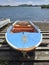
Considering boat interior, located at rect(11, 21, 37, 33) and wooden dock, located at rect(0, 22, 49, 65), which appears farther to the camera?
boat interior, located at rect(11, 21, 37, 33)

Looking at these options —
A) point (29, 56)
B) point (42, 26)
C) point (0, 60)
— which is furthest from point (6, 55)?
point (42, 26)

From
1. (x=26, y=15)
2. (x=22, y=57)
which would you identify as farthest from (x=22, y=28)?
(x=26, y=15)

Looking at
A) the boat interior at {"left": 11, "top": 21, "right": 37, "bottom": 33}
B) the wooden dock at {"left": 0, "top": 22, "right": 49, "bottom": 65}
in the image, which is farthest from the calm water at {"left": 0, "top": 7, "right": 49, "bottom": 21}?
the wooden dock at {"left": 0, "top": 22, "right": 49, "bottom": 65}

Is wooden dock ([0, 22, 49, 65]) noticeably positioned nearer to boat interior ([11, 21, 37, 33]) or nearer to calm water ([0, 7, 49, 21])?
boat interior ([11, 21, 37, 33])

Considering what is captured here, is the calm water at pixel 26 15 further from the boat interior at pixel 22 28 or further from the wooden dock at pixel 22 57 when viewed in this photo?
the wooden dock at pixel 22 57

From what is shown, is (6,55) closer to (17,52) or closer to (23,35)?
(17,52)

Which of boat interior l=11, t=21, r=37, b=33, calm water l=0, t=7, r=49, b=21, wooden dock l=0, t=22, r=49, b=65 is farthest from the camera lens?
calm water l=0, t=7, r=49, b=21

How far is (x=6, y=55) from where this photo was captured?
A: 27.1 ft

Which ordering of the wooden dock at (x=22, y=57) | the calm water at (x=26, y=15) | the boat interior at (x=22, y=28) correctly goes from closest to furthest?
the wooden dock at (x=22, y=57) → the boat interior at (x=22, y=28) → the calm water at (x=26, y=15)

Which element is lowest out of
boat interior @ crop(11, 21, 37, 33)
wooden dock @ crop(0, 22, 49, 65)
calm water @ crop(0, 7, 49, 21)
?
calm water @ crop(0, 7, 49, 21)

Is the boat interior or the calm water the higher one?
the boat interior

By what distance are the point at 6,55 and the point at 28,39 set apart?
37.4 inches

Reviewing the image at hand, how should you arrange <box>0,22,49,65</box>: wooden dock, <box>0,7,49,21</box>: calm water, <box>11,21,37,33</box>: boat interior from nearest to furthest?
<box>0,22,49,65</box>: wooden dock → <box>11,21,37,33</box>: boat interior → <box>0,7,49,21</box>: calm water

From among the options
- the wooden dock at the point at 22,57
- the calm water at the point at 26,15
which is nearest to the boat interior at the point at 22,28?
the wooden dock at the point at 22,57
